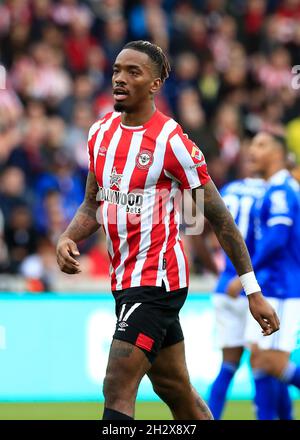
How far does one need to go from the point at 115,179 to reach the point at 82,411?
459cm

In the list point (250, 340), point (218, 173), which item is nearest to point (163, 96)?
point (218, 173)

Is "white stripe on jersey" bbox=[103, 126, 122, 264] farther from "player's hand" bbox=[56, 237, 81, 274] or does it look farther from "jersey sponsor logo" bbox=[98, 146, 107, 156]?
"player's hand" bbox=[56, 237, 81, 274]

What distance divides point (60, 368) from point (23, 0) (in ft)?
20.9

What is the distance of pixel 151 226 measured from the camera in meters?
5.75

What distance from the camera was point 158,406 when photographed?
10336 mm

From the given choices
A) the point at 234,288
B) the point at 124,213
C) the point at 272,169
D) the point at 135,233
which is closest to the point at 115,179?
the point at 124,213

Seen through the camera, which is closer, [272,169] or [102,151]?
[102,151]

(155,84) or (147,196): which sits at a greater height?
(155,84)

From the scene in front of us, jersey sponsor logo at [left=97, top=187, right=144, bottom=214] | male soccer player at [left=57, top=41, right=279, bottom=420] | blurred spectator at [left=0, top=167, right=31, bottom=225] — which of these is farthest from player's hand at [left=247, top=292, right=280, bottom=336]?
blurred spectator at [left=0, top=167, right=31, bottom=225]

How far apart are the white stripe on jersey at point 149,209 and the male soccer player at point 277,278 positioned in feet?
6.84

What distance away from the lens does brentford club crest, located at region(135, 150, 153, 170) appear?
572 cm

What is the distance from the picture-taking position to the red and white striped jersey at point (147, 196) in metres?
5.72

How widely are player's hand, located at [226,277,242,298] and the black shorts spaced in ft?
7.88

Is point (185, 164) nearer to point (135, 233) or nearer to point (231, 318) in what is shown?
point (135, 233)
